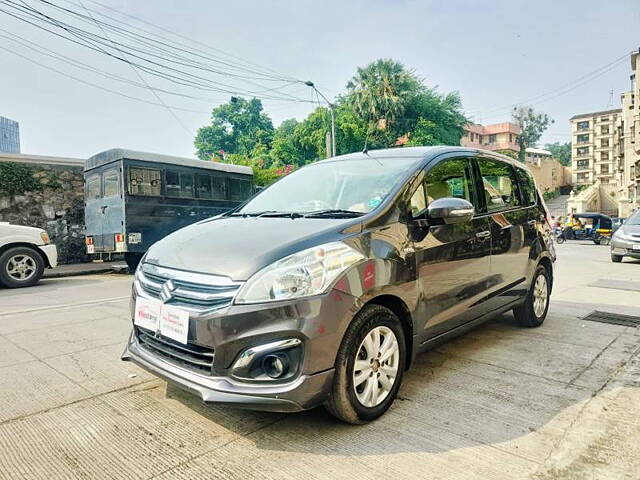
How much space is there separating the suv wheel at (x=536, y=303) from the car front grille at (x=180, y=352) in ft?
10.4

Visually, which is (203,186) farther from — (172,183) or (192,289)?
(192,289)

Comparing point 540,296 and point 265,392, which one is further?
point 540,296

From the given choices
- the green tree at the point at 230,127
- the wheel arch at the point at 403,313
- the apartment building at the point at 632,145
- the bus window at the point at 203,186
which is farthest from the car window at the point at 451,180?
the green tree at the point at 230,127

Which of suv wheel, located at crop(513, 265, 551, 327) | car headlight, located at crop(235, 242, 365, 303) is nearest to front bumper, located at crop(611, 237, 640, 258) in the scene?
suv wheel, located at crop(513, 265, 551, 327)

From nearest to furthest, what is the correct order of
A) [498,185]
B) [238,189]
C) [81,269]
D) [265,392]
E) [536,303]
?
[265,392] < [498,185] < [536,303] < [81,269] < [238,189]

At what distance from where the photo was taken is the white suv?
7.91 meters

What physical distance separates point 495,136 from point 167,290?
71.1 m

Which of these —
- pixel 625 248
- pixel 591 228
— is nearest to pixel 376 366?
pixel 625 248

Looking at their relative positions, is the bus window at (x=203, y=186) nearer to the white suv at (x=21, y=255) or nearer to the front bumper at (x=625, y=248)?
the white suv at (x=21, y=255)

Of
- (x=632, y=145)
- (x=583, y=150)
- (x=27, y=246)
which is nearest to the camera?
(x=27, y=246)

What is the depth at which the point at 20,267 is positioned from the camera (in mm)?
8086

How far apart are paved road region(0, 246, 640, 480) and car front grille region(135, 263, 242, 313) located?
0.70 meters

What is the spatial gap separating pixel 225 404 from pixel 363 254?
1002mm

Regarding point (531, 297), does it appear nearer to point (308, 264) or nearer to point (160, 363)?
point (308, 264)
